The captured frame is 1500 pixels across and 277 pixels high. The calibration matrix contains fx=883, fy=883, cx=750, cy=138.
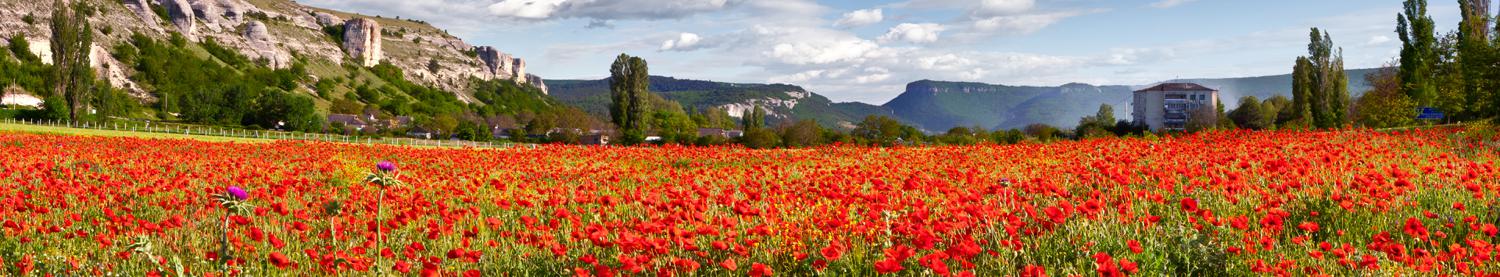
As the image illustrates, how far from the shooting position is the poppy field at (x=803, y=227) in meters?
5.04

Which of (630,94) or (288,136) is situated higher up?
(630,94)

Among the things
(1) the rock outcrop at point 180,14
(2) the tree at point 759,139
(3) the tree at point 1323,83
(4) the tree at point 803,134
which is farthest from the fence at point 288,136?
(1) the rock outcrop at point 180,14

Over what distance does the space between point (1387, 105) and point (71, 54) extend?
102m

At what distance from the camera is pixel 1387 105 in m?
54.8

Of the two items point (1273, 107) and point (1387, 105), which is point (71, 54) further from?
point (1273, 107)

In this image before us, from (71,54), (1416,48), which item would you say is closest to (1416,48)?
(1416,48)

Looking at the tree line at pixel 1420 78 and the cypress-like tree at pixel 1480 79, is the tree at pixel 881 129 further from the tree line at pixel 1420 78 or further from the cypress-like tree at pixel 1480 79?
the cypress-like tree at pixel 1480 79

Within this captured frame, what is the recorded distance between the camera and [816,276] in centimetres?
532

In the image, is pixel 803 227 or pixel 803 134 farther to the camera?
pixel 803 134

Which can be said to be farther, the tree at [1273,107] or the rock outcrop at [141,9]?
the rock outcrop at [141,9]

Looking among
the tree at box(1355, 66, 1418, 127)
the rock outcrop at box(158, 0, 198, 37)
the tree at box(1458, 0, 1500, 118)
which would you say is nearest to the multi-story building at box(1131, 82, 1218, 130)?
the tree at box(1355, 66, 1418, 127)

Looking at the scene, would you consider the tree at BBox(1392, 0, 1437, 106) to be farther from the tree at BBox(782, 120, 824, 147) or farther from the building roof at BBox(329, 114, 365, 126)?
the building roof at BBox(329, 114, 365, 126)

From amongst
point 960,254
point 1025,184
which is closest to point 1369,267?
point 960,254

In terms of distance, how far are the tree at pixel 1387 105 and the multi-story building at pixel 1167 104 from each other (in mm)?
85946
